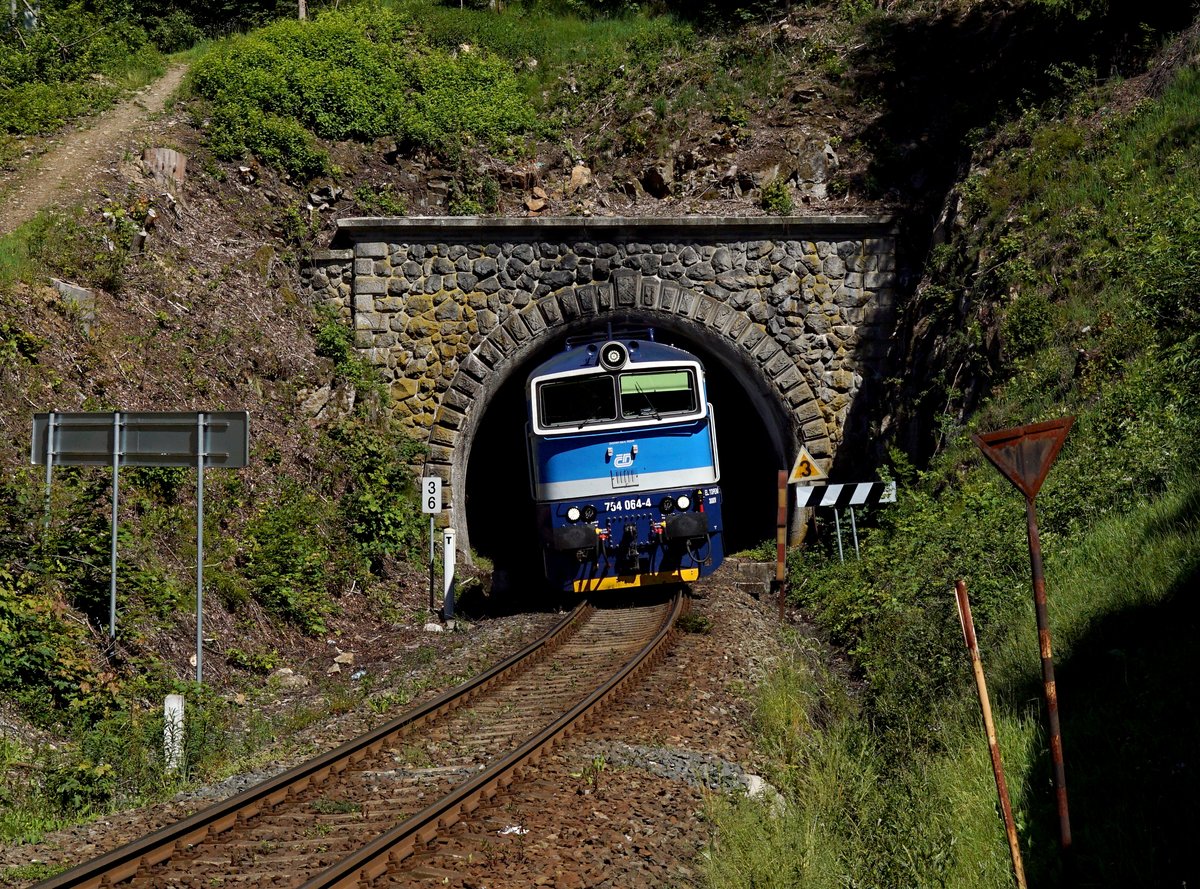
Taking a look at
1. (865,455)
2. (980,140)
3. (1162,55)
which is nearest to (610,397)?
(865,455)

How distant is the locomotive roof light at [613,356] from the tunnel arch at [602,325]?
3.28 meters

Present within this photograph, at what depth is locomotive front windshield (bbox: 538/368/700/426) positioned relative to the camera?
14.8m

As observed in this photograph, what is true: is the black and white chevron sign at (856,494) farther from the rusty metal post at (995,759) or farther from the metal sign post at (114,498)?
the rusty metal post at (995,759)

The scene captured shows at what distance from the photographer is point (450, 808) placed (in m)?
6.96

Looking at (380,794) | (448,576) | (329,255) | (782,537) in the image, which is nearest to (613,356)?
(782,537)

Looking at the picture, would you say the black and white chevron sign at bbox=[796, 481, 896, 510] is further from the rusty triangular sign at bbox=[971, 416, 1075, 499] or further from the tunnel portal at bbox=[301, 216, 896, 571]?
the rusty triangular sign at bbox=[971, 416, 1075, 499]

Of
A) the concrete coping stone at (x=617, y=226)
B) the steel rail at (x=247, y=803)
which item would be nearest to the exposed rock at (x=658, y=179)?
the concrete coping stone at (x=617, y=226)

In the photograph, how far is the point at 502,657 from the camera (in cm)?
1238

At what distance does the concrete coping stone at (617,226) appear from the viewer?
58.3ft

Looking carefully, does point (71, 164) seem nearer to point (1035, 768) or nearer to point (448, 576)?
point (448, 576)

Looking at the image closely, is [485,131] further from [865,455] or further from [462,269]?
[865,455]

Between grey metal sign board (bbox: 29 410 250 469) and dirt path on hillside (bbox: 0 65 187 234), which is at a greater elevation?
dirt path on hillside (bbox: 0 65 187 234)

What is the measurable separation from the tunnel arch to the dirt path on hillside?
6160mm

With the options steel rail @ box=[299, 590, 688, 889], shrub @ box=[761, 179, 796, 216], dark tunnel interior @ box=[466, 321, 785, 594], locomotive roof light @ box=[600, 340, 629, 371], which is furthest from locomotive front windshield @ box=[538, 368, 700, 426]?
dark tunnel interior @ box=[466, 321, 785, 594]
